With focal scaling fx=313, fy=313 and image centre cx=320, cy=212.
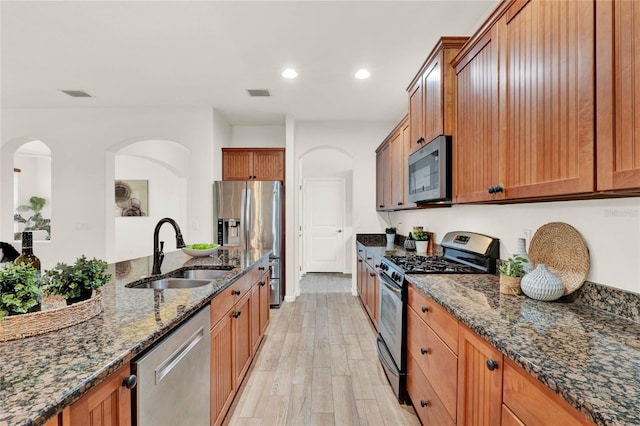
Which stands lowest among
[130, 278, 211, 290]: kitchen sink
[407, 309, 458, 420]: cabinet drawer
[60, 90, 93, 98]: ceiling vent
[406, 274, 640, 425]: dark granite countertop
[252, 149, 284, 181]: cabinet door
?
[407, 309, 458, 420]: cabinet drawer

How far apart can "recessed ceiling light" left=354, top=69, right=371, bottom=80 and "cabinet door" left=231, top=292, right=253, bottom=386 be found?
2.39 m

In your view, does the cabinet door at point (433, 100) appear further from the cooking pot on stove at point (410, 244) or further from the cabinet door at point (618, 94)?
the cooking pot on stove at point (410, 244)

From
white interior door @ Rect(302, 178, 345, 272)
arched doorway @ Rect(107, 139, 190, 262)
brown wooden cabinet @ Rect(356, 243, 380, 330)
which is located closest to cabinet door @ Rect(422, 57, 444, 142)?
brown wooden cabinet @ Rect(356, 243, 380, 330)

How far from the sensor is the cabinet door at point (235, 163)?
15.5ft

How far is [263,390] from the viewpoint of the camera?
89.2 inches

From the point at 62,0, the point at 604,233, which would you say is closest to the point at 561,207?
the point at 604,233

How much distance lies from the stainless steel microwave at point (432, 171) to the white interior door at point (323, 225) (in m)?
4.18

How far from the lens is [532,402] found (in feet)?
2.82

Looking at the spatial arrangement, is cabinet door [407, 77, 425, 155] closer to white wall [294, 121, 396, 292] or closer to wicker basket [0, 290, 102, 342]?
white wall [294, 121, 396, 292]

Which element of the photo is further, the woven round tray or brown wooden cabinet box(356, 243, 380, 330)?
brown wooden cabinet box(356, 243, 380, 330)

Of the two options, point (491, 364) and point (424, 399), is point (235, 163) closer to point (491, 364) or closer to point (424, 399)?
point (424, 399)

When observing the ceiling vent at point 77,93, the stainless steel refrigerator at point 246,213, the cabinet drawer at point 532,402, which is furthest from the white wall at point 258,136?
the cabinet drawer at point 532,402

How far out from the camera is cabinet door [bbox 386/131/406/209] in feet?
11.1

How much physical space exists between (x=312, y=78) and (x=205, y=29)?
1.20 meters
